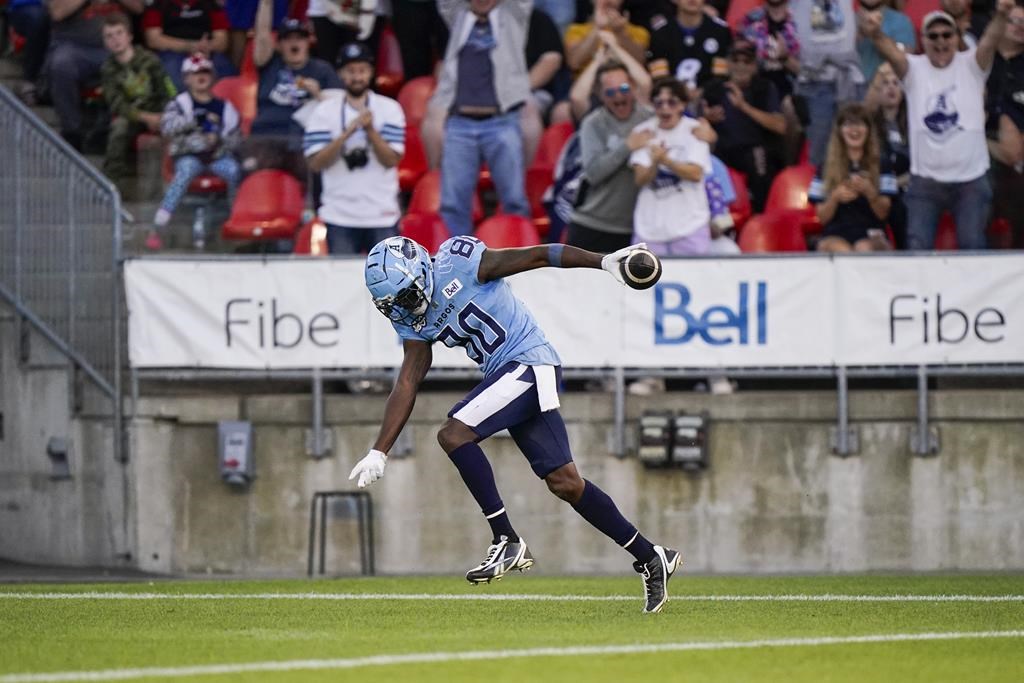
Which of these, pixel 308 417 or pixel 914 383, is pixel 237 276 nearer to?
pixel 308 417

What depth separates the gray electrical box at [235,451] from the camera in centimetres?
1497

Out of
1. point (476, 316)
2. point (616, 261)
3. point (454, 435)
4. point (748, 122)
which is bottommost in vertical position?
point (454, 435)

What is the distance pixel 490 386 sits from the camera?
31.6 feet

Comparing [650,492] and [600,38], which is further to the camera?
[600,38]

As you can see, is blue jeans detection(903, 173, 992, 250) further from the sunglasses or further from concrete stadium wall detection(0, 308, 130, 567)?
concrete stadium wall detection(0, 308, 130, 567)

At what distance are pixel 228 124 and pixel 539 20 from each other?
309 centimetres

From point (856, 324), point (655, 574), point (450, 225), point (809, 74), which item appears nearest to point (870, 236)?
point (856, 324)

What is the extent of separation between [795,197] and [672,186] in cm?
140

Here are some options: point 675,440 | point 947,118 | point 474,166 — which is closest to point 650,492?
point 675,440

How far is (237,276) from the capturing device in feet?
48.6

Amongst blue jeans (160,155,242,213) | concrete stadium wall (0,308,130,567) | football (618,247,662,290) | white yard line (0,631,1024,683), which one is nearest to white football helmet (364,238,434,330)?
football (618,247,662,290)

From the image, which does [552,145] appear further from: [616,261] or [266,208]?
[616,261]

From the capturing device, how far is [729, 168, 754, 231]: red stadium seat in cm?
1580

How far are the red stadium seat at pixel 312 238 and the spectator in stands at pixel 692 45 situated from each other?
3439 mm
